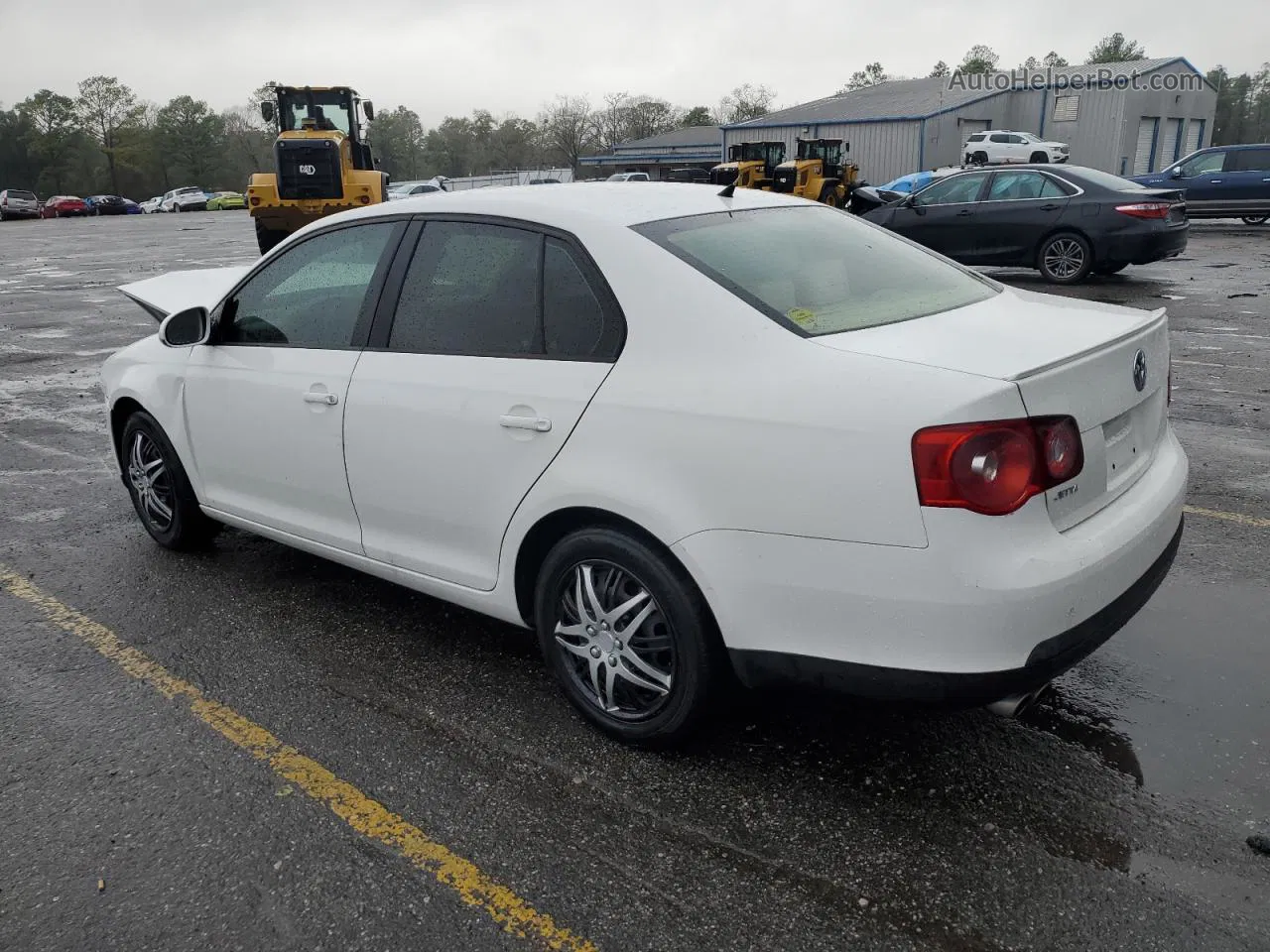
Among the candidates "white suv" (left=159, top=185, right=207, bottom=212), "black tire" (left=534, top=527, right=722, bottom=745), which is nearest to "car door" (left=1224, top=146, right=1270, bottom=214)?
"black tire" (left=534, top=527, right=722, bottom=745)

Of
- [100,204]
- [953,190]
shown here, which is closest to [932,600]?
[953,190]

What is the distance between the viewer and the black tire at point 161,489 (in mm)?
4707

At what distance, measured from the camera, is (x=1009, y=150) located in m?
41.4

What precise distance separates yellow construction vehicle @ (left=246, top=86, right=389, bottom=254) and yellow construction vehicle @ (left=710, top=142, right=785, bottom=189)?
996cm

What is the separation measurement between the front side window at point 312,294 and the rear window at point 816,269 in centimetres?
121

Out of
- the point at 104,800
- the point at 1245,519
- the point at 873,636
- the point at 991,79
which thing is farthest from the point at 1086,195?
the point at 991,79

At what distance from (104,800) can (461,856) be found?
3.72 feet

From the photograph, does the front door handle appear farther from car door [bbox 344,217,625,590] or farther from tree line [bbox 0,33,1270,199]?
tree line [bbox 0,33,1270,199]

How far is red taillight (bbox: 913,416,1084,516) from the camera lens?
2.38 metres

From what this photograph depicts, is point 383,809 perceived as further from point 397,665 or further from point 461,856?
point 397,665

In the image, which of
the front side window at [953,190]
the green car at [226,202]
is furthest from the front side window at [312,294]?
the green car at [226,202]

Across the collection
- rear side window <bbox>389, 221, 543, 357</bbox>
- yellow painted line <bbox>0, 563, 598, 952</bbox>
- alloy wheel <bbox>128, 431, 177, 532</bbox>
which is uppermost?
rear side window <bbox>389, 221, 543, 357</bbox>

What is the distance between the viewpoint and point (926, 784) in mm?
2920

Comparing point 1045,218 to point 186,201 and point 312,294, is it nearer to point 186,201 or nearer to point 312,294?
point 312,294
